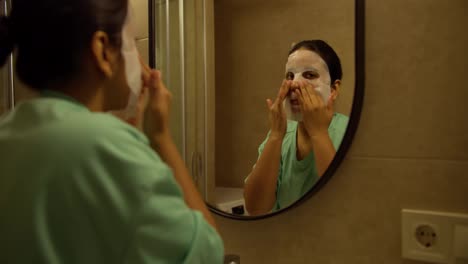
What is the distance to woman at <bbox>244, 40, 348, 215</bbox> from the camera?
0.74 m

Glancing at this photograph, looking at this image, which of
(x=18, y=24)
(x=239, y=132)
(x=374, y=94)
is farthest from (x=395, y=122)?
(x=18, y=24)

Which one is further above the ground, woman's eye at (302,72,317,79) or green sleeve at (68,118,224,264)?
woman's eye at (302,72,317,79)

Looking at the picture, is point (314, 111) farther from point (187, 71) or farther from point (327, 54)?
point (187, 71)

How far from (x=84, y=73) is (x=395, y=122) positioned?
507 millimetres

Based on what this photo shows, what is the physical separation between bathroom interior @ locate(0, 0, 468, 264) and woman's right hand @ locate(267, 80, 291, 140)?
0.05ft

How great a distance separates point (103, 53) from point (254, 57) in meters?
0.37

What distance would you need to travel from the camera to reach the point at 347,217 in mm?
738

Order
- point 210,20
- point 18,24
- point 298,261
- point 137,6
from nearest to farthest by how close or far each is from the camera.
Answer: point 18,24 < point 298,261 < point 210,20 < point 137,6

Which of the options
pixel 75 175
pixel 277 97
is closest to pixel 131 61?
pixel 75 175

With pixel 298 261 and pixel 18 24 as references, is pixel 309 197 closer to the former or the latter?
pixel 298 261

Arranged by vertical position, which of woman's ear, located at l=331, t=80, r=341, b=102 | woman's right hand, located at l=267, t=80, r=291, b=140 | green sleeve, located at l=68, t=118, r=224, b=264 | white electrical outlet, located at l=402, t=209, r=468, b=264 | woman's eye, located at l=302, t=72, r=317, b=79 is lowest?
white electrical outlet, located at l=402, t=209, r=468, b=264

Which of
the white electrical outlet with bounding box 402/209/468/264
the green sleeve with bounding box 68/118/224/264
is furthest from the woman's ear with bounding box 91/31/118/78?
the white electrical outlet with bounding box 402/209/468/264

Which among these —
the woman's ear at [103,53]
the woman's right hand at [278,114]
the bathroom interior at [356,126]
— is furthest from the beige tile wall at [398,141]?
the woman's ear at [103,53]

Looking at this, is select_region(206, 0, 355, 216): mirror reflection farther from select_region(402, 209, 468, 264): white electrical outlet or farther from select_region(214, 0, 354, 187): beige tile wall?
select_region(402, 209, 468, 264): white electrical outlet
